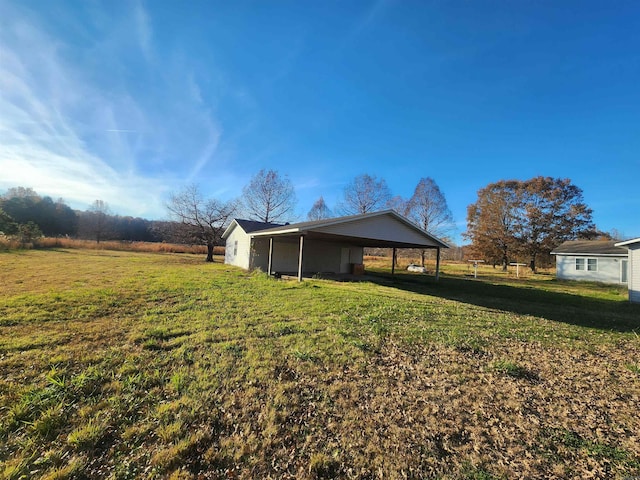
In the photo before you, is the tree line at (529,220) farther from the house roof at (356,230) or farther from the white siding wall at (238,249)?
the white siding wall at (238,249)

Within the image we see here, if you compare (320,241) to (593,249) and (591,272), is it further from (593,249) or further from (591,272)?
(593,249)

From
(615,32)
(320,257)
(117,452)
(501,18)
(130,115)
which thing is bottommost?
(117,452)

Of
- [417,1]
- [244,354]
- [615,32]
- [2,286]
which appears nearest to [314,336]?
[244,354]

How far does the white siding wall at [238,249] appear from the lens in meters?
16.7

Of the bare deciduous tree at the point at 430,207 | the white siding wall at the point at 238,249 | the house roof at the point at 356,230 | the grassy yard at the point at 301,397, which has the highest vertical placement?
the bare deciduous tree at the point at 430,207

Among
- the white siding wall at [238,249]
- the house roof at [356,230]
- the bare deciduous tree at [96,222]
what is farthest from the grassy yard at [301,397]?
the bare deciduous tree at [96,222]

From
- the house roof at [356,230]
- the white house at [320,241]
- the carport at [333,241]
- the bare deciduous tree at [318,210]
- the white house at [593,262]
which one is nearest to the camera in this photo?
the house roof at [356,230]

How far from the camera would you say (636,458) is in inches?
90.0

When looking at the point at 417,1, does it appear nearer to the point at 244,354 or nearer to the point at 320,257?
the point at 244,354

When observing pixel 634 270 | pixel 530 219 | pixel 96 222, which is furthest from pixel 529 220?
pixel 96 222

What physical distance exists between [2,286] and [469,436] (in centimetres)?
1126

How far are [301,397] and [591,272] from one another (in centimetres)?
2785

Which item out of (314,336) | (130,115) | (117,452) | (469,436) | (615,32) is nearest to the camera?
(117,452)

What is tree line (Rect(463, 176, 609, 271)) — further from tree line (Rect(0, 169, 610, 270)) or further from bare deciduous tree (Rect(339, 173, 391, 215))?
bare deciduous tree (Rect(339, 173, 391, 215))
